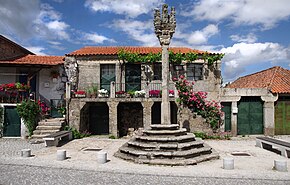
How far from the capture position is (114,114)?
12836 mm

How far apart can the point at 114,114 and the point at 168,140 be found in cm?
583

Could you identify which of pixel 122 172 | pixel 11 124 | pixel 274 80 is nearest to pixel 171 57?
pixel 274 80

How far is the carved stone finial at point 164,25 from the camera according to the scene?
8.52 meters

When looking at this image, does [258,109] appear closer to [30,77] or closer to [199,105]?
[199,105]

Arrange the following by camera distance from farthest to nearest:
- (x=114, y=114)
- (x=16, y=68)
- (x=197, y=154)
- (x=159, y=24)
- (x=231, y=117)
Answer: (x=16, y=68)
(x=231, y=117)
(x=114, y=114)
(x=159, y=24)
(x=197, y=154)

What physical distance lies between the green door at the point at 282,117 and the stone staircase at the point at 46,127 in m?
13.0

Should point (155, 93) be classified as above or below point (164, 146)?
above

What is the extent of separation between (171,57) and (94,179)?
1026cm

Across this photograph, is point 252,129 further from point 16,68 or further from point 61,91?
point 16,68

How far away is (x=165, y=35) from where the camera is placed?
28.1 ft

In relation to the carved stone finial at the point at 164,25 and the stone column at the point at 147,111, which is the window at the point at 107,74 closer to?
Result: the stone column at the point at 147,111

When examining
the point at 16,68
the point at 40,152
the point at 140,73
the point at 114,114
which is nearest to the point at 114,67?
the point at 140,73

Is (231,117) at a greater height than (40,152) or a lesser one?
greater

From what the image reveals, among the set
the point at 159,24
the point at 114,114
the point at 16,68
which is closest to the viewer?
the point at 159,24
